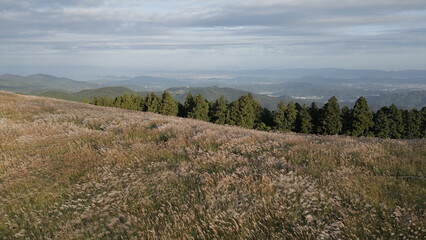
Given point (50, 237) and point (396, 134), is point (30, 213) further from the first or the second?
point (396, 134)

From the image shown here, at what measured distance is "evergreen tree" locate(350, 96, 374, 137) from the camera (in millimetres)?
53062

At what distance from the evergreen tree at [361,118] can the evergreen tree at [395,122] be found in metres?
4.67

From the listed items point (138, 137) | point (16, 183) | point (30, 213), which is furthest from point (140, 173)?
point (138, 137)

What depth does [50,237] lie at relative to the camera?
456cm

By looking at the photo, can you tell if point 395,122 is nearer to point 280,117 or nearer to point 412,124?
point 412,124

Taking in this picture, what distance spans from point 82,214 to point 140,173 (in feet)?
6.12

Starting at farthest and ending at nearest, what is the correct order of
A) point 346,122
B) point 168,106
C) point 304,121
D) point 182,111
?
point 182,111
point 168,106
point 304,121
point 346,122

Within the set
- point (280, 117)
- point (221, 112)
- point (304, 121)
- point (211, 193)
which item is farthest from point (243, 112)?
point (211, 193)

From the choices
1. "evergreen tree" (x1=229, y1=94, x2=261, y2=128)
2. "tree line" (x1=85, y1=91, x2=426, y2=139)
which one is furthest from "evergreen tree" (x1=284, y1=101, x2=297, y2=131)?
"evergreen tree" (x1=229, y1=94, x2=261, y2=128)

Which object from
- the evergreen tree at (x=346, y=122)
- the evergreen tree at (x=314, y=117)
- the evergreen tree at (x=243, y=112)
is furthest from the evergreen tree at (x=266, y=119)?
the evergreen tree at (x=346, y=122)

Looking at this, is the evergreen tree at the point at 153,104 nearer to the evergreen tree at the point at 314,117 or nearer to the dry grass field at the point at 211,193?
the evergreen tree at the point at 314,117

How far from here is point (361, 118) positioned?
5334 cm

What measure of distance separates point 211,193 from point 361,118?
5772 cm

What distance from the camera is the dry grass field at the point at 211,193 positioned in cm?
413
